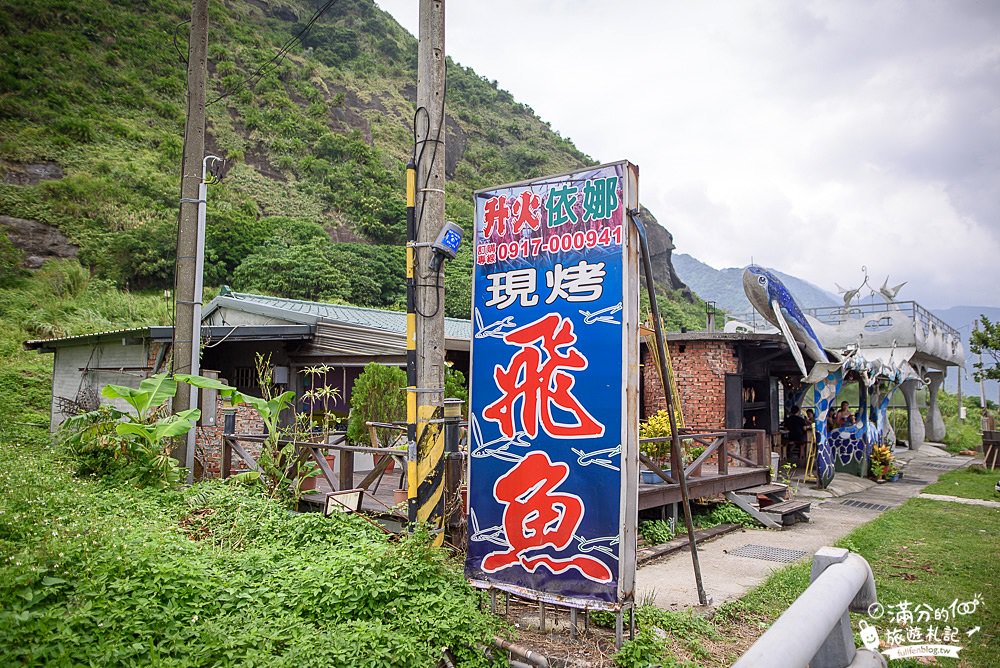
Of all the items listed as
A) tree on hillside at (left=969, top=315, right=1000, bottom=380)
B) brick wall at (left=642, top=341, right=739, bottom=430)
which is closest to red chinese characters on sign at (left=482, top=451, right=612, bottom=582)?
brick wall at (left=642, top=341, right=739, bottom=430)

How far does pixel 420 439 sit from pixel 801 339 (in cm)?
1056

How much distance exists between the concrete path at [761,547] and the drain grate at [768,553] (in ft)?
0.04

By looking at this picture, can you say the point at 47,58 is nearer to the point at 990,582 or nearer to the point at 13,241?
the point at 13,241

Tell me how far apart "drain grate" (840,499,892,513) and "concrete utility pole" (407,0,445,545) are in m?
10.3

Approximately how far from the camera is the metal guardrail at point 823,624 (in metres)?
1.40

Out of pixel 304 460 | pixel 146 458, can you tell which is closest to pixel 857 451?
pixel 304 460

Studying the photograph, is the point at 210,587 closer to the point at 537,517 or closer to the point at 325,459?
the point at 537,517

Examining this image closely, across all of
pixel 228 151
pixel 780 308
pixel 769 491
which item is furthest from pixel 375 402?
pixel 228 151

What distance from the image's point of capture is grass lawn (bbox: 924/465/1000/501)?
13.5 meters

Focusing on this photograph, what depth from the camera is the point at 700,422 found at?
46.1ft

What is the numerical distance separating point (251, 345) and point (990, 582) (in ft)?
41.0

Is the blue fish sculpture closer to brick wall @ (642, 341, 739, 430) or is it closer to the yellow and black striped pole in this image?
brick wall @ (642, 341, 739, 430)

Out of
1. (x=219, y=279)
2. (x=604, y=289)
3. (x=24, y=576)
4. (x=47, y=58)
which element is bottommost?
(x=24, y=576)

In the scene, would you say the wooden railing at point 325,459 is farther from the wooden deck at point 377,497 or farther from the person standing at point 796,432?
the person standing at point 796,432
